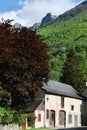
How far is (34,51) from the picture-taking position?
58781mm

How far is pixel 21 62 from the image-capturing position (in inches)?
2135

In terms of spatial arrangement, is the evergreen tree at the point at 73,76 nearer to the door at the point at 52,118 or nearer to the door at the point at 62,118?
the door at the point at 62,118

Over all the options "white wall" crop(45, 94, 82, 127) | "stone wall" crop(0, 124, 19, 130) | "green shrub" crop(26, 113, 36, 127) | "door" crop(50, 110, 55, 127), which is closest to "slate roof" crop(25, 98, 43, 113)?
"green shrub" crop(26, 113, 36, 127)

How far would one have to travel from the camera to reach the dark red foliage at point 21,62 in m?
51.5

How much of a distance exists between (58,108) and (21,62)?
33417 mm

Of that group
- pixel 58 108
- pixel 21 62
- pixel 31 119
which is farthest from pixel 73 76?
pixel 21 62

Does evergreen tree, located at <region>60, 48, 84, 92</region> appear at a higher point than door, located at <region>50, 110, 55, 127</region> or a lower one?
higher

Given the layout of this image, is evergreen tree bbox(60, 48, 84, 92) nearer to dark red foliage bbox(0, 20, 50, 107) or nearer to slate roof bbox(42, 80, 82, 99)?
slate roof bbox(42, 80, 82, 99)

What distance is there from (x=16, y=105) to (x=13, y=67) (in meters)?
6.13

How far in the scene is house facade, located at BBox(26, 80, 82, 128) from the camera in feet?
263

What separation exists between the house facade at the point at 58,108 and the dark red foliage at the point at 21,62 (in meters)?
17.3

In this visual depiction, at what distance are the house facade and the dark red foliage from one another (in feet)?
56.7

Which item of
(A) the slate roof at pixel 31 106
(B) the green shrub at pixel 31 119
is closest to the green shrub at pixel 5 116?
(B) the green shrub at pixel 31 119

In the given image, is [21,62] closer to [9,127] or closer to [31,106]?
[9,127]
